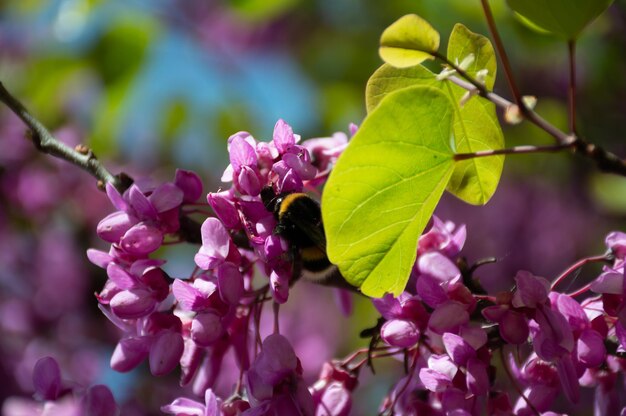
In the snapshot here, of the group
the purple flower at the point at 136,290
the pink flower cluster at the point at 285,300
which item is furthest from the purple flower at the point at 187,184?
the purple flower at the point at 136,290

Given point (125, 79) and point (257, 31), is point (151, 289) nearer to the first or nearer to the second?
point (125, 79)

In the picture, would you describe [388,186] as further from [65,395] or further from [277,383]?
[65,395]

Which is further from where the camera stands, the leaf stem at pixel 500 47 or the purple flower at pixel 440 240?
the purple flower at pixel 440 240

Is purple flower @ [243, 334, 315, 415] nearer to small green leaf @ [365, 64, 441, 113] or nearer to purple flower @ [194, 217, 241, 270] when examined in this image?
purple flower @ [194, 217, 241, 270]

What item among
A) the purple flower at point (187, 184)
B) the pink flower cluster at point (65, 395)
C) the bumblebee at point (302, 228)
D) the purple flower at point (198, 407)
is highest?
the purple flower at point (187, 184)

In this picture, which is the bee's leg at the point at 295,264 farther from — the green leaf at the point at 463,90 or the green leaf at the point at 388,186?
the green leaf at the point at 463,90

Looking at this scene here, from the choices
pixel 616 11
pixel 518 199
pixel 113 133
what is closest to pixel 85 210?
pixel 113 133
